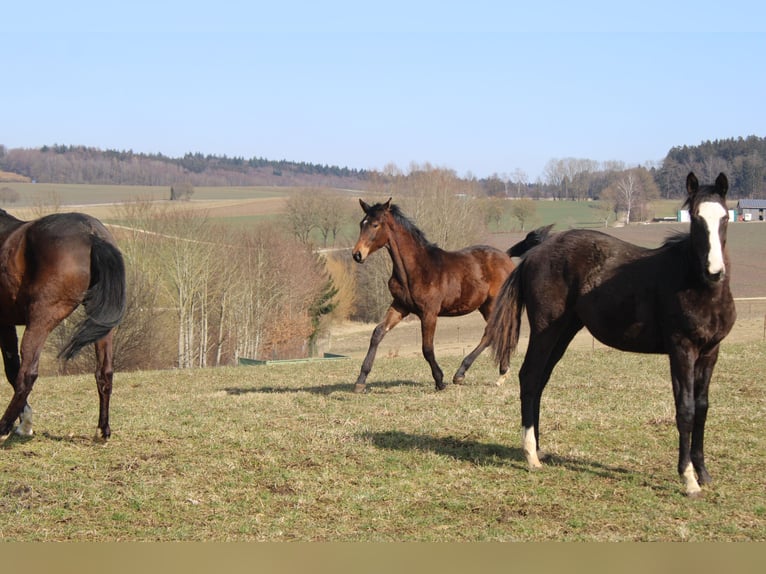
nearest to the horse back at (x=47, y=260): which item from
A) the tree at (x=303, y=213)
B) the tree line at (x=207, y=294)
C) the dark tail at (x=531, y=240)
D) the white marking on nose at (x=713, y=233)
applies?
the white marking on nose at (x=713, y=233)

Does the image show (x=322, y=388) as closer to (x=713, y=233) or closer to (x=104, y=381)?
(x=104, y=381)

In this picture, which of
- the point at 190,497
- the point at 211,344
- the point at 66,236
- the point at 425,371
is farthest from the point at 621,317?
the point at 211,344

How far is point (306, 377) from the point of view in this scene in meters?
14.2

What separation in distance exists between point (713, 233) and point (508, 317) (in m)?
2.22

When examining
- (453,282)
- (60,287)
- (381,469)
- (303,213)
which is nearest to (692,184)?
(381,469)

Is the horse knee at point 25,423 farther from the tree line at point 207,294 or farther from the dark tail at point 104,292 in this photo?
the tree line at point 207,294

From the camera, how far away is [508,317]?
24.9ft

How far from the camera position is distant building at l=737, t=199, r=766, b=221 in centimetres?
10038

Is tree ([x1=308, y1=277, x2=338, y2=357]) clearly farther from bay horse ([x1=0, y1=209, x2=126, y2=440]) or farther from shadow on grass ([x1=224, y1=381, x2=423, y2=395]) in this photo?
bay horse ([x1=0, y1=209, x2=126, y2=440])

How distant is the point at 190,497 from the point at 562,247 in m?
4.04

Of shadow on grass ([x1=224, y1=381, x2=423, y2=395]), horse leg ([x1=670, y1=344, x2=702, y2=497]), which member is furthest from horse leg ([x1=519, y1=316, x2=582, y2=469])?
shadow on grass ([x1=224, y1=381, x2=423, y2=395])

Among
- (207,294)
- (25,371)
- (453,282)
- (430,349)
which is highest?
(453,282)

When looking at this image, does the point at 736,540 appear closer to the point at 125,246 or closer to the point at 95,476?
the point at 95,476

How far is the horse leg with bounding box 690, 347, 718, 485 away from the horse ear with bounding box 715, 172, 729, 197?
4.29ft
